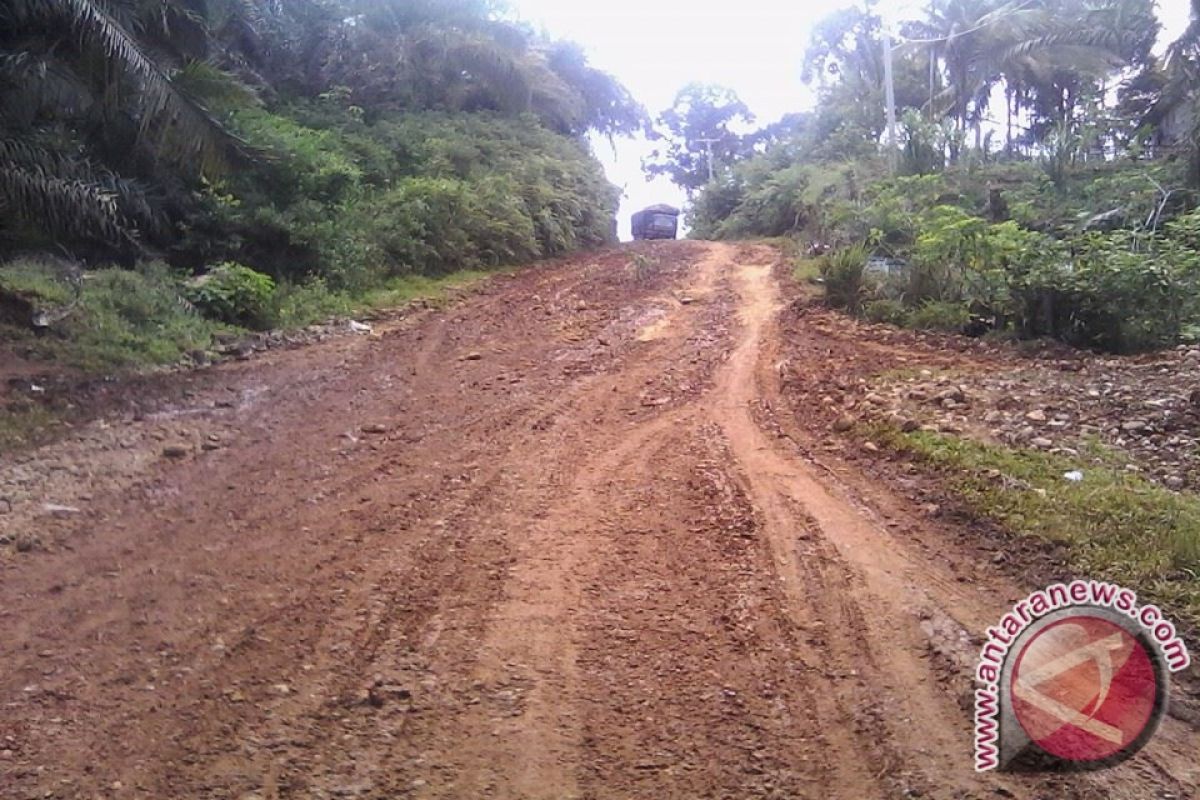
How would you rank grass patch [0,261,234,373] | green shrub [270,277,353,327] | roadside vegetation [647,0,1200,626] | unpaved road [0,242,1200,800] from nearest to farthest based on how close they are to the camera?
unpaved road [0,242,1200,800], roadside vegetation [647,0,1200,626], grass patch [0,261,234,373], green shrub [270,277,353,327]

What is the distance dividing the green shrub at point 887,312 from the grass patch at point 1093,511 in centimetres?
464

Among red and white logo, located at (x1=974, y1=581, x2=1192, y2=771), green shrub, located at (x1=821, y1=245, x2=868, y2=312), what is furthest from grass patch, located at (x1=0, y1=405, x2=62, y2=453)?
green shrub, located at (x1=821, y1=245, x2=868, y2=312)

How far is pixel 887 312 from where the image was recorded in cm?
1011

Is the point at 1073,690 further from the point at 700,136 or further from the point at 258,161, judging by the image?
the point at 700,136

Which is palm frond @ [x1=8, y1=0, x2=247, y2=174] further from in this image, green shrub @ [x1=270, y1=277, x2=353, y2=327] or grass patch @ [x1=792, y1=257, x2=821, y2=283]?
grass patch @ [x1=792, y1=257, x2=821, y2=283]

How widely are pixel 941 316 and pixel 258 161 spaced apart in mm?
7097

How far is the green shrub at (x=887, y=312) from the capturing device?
9.92 m

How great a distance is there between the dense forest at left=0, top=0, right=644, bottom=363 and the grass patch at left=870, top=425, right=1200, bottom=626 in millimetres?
7107

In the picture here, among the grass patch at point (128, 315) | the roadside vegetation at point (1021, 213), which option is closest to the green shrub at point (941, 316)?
the roadside vegetation at point (1021, 213)

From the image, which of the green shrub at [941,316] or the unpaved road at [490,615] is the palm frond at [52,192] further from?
the green shrub at [941,316]

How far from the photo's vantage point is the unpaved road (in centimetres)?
276

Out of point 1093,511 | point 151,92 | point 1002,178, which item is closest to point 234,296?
point 151,92

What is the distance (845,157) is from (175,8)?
2090 cm

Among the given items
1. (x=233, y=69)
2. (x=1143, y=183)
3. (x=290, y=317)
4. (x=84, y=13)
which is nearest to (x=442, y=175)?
(x=233, y=69)
